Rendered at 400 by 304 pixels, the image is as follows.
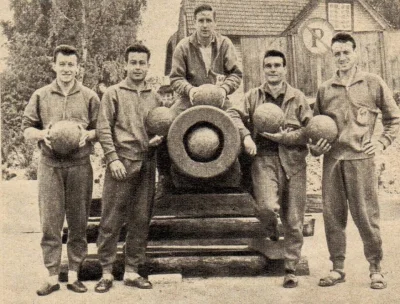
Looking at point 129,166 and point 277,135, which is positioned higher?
point 277,135

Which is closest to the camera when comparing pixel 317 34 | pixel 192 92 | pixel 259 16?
pixel 192 92

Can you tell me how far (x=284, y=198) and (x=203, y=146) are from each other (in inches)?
34.4

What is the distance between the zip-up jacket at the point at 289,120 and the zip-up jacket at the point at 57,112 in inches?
53.0

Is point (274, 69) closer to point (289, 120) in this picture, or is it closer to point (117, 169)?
point (289, 120)

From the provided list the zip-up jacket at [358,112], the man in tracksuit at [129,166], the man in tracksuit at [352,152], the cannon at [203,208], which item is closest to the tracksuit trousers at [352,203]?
the man in tracksuit at [352,152]

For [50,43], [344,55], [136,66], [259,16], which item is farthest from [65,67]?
[259,16]

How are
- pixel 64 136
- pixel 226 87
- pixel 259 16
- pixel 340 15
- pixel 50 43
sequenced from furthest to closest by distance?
pixel 340 15 → pixel 259 16 → pixel 50 43 → pixel 226 87 → pixel 64 136

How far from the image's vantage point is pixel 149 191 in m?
5.39

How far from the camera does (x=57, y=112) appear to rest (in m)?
5.23

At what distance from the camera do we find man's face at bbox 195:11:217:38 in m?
6.00

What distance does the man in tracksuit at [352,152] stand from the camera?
17.1ft

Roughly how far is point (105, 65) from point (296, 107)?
9.17m

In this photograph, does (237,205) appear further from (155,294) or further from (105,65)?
(105,65)

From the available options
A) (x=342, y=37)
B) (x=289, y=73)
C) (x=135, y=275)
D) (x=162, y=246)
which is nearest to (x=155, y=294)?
(x=135, y=275)
